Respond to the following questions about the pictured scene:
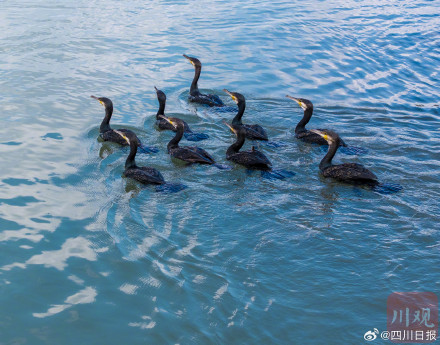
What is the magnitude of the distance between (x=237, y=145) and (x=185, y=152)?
1062 mm

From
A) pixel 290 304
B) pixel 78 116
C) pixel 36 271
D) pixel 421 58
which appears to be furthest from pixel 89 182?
pixel 421 58

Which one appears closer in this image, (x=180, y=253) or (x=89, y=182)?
(x=180, y=253)

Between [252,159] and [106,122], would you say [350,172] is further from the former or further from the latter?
[106,122]

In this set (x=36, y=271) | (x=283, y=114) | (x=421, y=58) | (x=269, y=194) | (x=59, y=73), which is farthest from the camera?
(x=421, y=58)

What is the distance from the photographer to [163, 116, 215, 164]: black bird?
31.8 feet

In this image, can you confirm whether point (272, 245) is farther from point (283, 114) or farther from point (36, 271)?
point (283, 114)

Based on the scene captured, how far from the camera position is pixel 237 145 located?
10172 millimetres

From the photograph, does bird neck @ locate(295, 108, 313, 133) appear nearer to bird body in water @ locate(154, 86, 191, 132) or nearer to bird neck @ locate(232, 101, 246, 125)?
bird neck @ locate(232, 101, 246, 125)

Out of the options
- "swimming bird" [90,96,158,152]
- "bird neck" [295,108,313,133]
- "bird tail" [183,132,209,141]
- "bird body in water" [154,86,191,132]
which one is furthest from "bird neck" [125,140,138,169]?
"bird neck" [295,108,313,133]

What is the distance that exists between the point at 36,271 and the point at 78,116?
5.86 meters

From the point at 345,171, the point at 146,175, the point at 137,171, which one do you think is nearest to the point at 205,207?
the point at 146,175

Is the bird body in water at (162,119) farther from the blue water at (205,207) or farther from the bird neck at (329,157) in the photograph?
the bird neck at (329,157)

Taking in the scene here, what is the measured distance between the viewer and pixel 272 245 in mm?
7219

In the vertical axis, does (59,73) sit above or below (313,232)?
above
